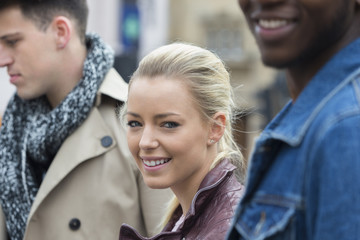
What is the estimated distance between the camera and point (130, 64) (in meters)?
9.14

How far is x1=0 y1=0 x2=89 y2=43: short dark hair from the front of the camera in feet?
12.3

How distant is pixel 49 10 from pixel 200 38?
3024 cm

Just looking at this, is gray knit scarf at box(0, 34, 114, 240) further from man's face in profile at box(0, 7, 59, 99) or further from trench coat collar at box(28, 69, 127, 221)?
man's face in profile at box(0, 7, 59, 99)

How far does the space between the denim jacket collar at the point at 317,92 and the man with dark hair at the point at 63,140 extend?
1.87 meters

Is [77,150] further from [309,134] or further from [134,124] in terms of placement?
[309,134]

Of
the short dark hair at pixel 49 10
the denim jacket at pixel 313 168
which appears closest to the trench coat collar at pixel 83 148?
the short dark hair at pixel 49 10

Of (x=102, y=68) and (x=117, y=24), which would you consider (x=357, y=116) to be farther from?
(x=117, y=24)

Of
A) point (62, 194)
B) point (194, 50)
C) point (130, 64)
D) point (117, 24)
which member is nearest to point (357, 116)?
point (194, 50)

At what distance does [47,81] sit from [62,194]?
592 mm

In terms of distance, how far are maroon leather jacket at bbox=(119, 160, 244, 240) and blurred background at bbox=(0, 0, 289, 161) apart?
0.49 m

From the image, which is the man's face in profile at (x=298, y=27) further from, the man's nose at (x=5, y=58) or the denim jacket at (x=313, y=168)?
the man's nose at (x=5, y=58)

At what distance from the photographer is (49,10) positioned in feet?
12.4

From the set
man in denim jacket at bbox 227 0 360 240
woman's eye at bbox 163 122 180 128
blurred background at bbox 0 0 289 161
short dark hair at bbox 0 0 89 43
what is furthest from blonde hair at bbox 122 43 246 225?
short dark hair at bbox 0 0 89 43

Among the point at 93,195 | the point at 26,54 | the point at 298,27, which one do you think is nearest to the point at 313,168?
the point at 298,27
